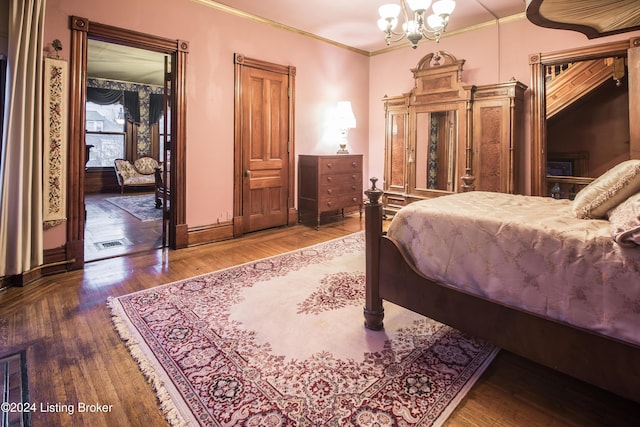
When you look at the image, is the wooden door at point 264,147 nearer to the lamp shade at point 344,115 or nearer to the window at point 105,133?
the lamp shade at point 344,115

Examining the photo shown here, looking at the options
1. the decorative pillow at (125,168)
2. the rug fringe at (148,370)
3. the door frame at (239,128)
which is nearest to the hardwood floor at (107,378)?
the rug fringe at (148,370)

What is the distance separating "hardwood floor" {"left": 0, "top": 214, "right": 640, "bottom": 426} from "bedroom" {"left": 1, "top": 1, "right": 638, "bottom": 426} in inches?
34.5

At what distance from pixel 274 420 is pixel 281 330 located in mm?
754

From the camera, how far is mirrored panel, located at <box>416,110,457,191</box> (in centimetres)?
475

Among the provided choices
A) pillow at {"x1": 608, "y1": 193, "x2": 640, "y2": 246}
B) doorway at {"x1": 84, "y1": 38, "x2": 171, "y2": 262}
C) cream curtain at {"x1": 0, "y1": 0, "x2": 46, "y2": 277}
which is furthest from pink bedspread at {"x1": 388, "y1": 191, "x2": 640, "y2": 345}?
doorway at {"x1": 84, "y1": 38, "x2": 171, "y2": 262}

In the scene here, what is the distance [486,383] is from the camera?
5.60 ft

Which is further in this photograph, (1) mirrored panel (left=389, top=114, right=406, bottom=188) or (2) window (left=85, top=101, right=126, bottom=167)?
(2) window (left=85, top=101, right=126, bottom=167)

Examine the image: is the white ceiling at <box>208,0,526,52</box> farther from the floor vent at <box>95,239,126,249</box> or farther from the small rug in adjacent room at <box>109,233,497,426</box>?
the small rug in adjacent room at <box>109,233,497,426</box>

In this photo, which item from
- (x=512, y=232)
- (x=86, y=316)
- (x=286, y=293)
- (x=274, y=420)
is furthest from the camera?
(x=286, y=293)

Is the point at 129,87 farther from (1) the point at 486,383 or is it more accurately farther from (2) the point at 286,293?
(1) the point at 486,383

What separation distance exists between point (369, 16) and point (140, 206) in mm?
5210

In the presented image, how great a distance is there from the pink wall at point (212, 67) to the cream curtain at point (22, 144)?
1.02ft

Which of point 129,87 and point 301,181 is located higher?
point 129,87

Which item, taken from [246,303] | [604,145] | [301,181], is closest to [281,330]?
[246,303]
